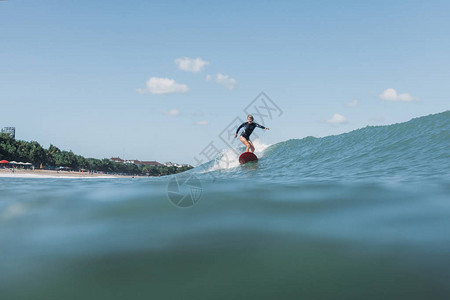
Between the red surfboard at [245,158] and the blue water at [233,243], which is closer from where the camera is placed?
the blue water at [233,243]

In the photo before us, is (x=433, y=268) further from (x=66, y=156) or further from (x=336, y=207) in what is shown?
(x=66, y=156)

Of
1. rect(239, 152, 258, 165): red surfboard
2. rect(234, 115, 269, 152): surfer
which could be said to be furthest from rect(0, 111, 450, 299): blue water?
rect(234, 115, 269, 152): surfer

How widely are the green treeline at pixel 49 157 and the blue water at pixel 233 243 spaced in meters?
90.2

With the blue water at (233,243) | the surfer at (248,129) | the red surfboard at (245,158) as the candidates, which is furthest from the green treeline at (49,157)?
the blue water at (233,243)

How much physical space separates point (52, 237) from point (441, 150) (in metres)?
12.2

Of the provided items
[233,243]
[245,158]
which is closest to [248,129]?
[245,158]

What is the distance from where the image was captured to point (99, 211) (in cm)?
524

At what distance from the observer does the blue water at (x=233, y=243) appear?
2758 mm

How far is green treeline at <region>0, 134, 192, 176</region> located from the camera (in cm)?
8156

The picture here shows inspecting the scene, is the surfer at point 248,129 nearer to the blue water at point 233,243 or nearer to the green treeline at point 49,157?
the blue water at point 233,243

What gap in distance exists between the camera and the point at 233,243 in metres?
3.69

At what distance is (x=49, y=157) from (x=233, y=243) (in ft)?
368

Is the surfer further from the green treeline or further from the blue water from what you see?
the green treeline

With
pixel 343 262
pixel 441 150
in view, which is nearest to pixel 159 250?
pixel 343 262
